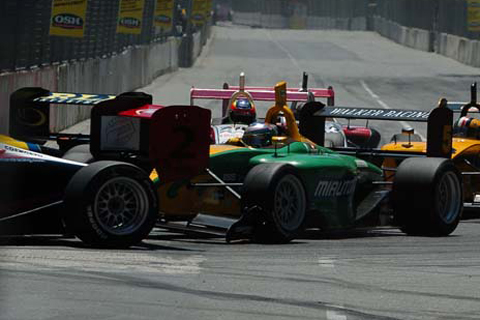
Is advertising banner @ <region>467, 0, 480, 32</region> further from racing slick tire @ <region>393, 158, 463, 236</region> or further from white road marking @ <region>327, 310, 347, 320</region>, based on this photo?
white road marking @ <region>327, 310, 347, 320</region>

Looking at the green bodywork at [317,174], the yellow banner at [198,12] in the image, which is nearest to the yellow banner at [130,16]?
the green bodywork at [317,174]

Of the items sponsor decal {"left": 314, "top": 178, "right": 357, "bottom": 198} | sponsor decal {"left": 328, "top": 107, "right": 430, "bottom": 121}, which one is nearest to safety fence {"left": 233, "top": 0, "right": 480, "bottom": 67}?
sponsor decal {"left": 328, "top": 107, "right": 430, "bottom": 121}

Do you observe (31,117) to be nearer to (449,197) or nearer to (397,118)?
(397,118)

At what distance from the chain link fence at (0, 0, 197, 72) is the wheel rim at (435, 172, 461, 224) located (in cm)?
1002

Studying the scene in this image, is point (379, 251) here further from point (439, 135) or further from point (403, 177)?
point (439, 135)

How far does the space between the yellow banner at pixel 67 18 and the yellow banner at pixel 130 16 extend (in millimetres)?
9388

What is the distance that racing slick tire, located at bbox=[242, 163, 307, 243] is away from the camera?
10.7 metres

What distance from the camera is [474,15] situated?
159ft

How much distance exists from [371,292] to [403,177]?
12.9ft

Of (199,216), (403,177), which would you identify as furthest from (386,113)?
(199,216)

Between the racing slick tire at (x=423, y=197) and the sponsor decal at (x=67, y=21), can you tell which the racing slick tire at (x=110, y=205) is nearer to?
the racing slick tire at (x=423, y=197)

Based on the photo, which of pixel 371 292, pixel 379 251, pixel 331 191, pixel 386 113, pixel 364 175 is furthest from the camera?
pixel 386 113

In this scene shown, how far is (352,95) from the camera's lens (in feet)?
136

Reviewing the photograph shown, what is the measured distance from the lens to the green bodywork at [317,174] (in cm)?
1150
